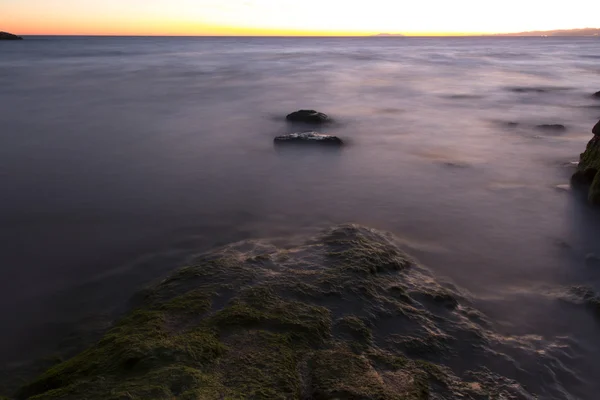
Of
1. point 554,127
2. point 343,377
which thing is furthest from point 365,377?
point 554,127

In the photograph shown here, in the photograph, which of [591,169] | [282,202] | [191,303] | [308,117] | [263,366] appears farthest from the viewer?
[308,117]

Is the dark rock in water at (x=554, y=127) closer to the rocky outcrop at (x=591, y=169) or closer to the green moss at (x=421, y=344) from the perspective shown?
the rocky outcrop at (x=591, y=169)

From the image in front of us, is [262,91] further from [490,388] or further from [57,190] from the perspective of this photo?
[490,388]

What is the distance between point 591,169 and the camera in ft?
24.5

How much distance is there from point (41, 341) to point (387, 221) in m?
4.47

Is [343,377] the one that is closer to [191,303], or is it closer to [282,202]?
[191,303]

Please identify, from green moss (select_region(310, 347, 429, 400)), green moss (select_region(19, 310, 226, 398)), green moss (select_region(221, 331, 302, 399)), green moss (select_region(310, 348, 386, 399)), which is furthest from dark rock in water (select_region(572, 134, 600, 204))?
green moss (select_region(19, 310, 226, 398))

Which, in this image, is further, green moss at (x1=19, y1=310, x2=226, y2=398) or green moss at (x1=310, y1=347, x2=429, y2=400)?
green moss at (x1=19, y1=310, x2=226, y2=398)

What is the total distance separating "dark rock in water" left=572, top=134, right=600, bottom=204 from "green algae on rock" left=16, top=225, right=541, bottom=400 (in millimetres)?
3938

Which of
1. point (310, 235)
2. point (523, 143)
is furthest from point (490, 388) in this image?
point (523, 143)

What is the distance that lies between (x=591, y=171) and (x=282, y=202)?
5287 millimetres

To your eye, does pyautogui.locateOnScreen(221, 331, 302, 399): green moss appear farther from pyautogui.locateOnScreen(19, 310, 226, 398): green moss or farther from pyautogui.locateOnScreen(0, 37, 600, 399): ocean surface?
pyautogui.locateOnScreen(0, 37, 600, 399): ocean surface

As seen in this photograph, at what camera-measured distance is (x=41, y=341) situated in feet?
12.4

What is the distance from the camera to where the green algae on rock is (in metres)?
2.74
